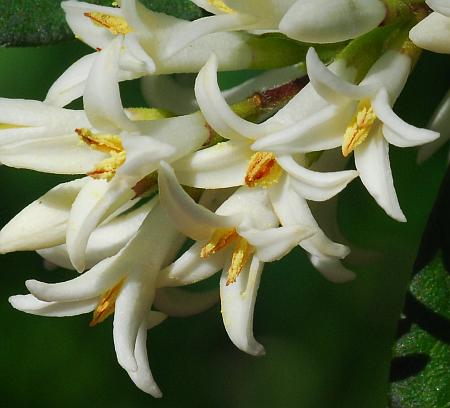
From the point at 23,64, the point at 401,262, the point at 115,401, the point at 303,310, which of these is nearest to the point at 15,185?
the point at 23,64

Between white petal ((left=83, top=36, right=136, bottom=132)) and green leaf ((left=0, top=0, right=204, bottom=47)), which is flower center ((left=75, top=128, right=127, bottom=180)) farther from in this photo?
green leaf ((left=0, top=0, right=204, bottom=47))

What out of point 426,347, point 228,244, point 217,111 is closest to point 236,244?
point 228,244

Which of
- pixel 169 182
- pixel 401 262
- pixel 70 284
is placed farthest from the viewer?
pixel 401 262

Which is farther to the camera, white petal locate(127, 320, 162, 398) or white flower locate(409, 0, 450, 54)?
white petal locate(127, 320, 162, 398)

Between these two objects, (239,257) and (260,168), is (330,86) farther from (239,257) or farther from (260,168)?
(239,257)

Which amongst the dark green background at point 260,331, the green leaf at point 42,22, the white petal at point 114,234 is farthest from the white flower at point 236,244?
the dark green background at point 260,331

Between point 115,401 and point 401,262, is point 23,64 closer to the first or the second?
point 115,401

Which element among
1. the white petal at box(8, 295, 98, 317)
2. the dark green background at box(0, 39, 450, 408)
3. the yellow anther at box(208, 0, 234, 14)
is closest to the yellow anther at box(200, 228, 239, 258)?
the white petal at box(8, 295, 98, 317)
